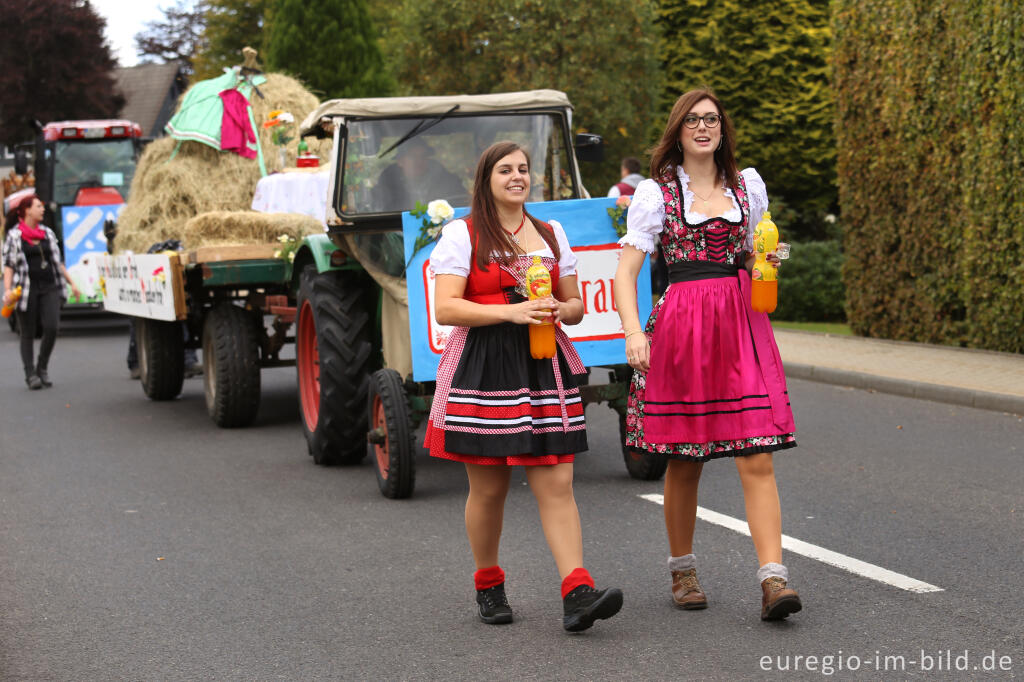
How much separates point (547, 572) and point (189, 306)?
6.09 m

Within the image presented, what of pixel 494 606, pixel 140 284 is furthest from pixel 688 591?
pixel 140 284

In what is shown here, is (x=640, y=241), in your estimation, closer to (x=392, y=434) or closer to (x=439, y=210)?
(x=439, y=210)

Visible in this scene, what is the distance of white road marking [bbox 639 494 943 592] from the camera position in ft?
18.3

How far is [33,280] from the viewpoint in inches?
560

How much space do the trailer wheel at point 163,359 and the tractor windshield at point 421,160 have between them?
14.3 feet

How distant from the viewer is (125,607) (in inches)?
223

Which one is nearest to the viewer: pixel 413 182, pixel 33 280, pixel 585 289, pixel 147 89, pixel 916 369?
pixel 585 289

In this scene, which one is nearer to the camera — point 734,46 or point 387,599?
point 387,599

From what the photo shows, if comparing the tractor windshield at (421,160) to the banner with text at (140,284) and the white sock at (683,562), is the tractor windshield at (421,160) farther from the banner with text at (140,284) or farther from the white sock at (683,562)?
the white sock at (683,562)

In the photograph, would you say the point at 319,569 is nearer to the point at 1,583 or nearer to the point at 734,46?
the point at 1,583

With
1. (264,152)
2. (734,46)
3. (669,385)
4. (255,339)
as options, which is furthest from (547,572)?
(734,46)

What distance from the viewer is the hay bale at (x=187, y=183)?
12.6 m

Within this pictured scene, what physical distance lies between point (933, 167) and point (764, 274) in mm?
10063

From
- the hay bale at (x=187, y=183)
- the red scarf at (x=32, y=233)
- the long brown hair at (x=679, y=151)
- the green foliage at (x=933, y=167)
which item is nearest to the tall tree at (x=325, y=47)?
the green foliage at (x=933, y=167)
